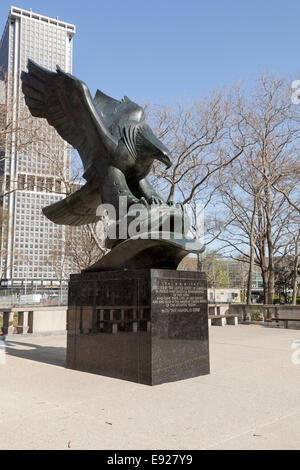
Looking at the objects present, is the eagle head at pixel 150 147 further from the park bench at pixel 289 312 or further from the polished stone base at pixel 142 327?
the park bench at pixel 289 312

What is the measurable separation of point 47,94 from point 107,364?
18.2 feet

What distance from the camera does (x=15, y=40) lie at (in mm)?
31922

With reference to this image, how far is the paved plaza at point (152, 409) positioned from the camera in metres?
3.54

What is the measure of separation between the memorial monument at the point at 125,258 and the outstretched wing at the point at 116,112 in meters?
0.02

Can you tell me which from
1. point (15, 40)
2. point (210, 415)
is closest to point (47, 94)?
point (210, 415)

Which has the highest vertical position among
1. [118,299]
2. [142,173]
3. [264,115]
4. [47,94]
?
[264,115]

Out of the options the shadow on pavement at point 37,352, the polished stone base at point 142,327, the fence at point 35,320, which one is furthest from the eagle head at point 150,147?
the fence at point 35,320

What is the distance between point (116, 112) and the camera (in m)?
8.33

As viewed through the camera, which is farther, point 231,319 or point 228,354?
point 231,319

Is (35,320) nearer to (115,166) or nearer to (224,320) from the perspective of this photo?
(115,166)

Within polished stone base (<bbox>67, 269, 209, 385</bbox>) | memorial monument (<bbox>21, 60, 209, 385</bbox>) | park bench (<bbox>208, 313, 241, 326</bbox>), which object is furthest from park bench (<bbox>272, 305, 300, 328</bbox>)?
memorial monument (<bbox>21, 60, 209, 385</bbox>)
